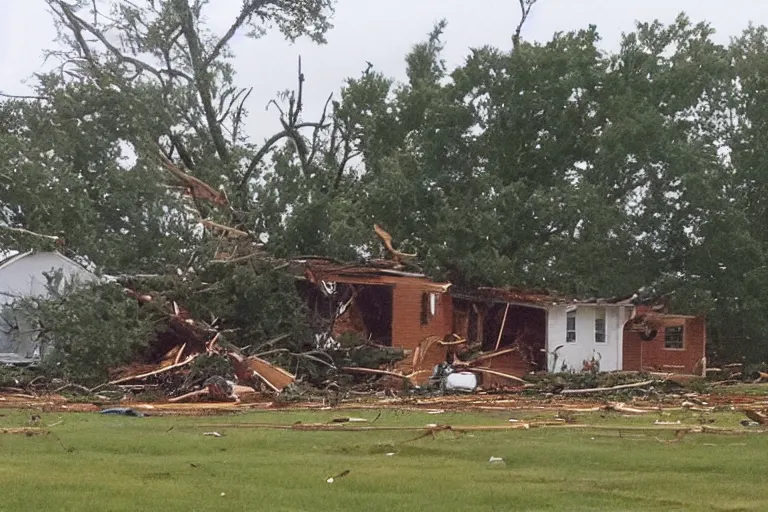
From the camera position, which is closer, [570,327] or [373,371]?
[373,371]

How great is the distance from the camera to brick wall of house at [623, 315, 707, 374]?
116 ft

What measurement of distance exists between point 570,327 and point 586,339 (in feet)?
2.13

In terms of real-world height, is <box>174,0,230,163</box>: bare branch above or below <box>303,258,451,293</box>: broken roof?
above

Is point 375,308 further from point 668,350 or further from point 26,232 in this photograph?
point 668,350

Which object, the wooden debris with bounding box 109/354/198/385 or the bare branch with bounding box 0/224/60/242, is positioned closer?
the wooden debris with bounding box 109/354/198/385

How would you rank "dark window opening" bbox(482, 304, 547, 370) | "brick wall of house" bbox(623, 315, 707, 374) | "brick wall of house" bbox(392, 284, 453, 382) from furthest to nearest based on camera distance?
"brick wall of house" bbox(623, 315, 707, 374), "dark window opening" bbox(482, 304, 547, 370), "brick wall of house" bbox(392, 284, 453, 382)

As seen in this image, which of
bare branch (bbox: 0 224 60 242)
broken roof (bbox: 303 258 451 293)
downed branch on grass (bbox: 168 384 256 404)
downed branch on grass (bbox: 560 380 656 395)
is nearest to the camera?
downed branch on grass (bbox: 168 384 256 404)

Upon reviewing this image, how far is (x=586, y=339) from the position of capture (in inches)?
1266

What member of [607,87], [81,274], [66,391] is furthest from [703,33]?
[66,391]

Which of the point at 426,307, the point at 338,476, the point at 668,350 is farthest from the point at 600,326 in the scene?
the point at 338,476

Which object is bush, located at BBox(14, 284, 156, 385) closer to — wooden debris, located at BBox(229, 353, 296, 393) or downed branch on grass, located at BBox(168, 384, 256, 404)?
wooden debris, located at BBox(229, 353, 296, 393)

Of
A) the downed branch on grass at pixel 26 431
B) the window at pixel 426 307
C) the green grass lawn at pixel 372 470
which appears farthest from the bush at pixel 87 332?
the downed branch on grass at pixel 26 431

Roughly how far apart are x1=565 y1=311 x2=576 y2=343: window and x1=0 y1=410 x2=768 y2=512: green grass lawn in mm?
17887

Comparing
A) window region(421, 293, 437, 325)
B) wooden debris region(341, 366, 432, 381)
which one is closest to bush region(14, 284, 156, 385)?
wooden debris region(341, 366, 432, 381)
